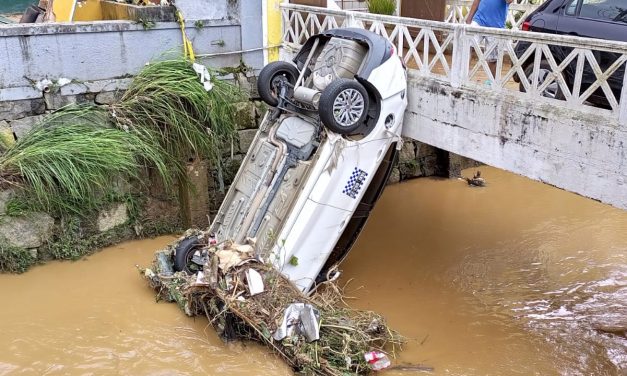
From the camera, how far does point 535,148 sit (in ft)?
17.3

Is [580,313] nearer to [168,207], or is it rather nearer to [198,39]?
[168,207]

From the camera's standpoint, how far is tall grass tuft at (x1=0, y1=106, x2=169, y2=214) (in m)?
6.79

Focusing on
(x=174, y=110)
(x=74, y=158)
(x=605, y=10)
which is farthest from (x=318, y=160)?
(x=605, y=10)

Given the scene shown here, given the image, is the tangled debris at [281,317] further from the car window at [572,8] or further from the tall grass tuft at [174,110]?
the car window at [572,8]

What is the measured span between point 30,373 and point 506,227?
646 centimetres

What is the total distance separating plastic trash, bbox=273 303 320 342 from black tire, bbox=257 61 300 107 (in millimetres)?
2715

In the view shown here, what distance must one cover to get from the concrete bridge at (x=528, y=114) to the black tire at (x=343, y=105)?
801 mm

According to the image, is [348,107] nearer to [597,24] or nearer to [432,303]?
[432,303]

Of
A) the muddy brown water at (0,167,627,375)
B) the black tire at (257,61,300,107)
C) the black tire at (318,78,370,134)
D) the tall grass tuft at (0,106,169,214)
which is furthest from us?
the black tire at (257,61,300,107)

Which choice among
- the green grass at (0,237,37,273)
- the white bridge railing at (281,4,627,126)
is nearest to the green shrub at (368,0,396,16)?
the white bridge railing at (281,4,627,126)

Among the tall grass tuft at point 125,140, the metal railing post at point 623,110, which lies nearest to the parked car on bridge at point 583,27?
the metal railing post at point 623,110

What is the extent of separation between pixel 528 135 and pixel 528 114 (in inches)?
7.4

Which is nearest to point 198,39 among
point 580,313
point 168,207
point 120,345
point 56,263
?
point 168,207

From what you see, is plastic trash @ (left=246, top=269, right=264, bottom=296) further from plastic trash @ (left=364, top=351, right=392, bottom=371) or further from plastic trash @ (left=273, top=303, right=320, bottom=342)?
plastic trash @ (left=364, top=351, right=392, bottom=371)
